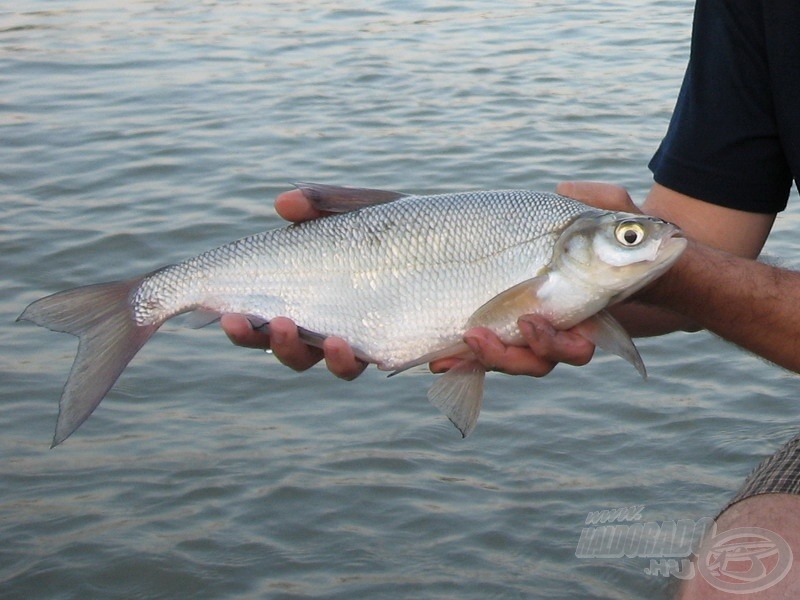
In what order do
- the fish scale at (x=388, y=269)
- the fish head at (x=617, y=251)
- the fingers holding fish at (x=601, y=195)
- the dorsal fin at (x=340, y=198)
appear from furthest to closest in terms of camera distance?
the fingers holding fish at (x=601, y=195), the dorsal fin at (x=340, y=198), the fish scale at (x=388, y=269), the fish head at (x=617, y=251)

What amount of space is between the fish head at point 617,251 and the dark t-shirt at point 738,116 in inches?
28.7

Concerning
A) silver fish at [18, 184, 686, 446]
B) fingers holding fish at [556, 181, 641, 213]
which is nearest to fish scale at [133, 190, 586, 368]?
silver fish at [18, 184, 686, 446]

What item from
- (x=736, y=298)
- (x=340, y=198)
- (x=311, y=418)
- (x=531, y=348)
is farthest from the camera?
(x=311, y=418)

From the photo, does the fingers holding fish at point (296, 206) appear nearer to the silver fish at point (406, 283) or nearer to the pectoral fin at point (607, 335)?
the silver fish at point (406, 283)

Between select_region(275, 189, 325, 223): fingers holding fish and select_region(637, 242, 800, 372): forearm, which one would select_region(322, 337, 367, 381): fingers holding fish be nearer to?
select_region(275, 189, 325, 223): fingers holding fish

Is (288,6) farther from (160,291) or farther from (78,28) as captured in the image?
(160,291)

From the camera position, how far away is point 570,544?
4.48 meters

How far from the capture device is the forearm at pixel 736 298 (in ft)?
10.5

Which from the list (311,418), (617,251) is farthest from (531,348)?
(311,418)

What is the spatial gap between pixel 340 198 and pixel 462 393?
1.81 feet

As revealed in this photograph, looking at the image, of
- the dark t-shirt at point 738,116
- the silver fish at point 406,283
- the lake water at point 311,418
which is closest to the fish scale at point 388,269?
the silver fish at point 406,283

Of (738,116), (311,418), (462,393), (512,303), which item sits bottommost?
(311,418)

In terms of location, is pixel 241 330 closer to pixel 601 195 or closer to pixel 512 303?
pixel 512 303

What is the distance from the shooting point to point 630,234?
2902 millimetres
